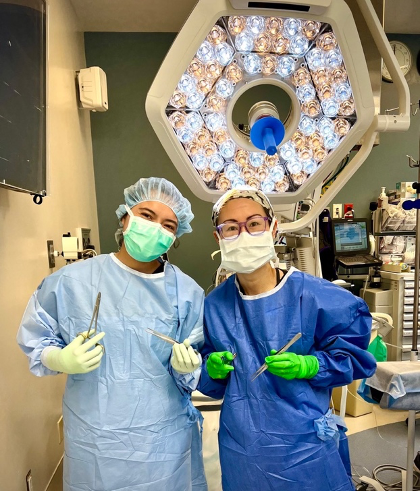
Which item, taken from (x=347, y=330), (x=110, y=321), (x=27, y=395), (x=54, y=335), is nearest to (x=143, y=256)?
(x=110, y=321)

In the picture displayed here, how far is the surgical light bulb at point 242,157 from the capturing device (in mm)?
1050

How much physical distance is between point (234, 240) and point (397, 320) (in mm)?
2314

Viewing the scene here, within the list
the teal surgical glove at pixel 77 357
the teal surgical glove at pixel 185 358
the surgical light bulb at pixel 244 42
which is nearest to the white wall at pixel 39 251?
the teal surgical glove at pixel 77 357

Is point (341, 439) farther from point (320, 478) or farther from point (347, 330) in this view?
point (347, 330)

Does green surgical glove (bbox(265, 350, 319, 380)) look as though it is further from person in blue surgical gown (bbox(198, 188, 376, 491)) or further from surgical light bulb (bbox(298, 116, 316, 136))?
surgical light bulb (bbox(298, 116, 316, 136))

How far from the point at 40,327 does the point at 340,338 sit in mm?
831

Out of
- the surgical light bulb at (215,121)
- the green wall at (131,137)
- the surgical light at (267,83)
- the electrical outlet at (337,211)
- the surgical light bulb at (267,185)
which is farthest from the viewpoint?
the electrical outlet at (337,211)

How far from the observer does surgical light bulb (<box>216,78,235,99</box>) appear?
969 millimetres

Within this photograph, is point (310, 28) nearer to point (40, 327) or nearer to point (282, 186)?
point (282, 186)

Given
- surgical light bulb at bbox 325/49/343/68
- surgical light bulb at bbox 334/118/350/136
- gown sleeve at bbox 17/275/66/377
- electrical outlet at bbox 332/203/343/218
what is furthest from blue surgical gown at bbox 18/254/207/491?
electrical outlet at bbox 332/203/343/218

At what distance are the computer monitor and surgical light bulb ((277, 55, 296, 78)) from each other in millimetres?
2031

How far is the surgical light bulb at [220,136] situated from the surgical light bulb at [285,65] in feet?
0.69

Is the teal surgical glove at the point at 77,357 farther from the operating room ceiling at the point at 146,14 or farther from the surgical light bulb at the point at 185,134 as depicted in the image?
the operating room ceiling at the point at 146,14

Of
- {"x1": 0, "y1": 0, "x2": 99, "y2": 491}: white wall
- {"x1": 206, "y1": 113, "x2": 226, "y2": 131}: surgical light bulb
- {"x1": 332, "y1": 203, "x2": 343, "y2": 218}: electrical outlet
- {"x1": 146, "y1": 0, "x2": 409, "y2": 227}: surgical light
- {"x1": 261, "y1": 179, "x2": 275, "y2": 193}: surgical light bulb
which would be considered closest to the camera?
{"x1": 146, "y1": 0, "x2": 409, "y2": 227}: surgical light
